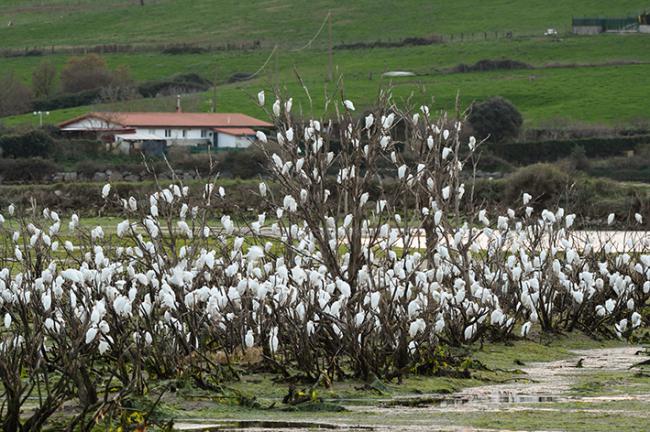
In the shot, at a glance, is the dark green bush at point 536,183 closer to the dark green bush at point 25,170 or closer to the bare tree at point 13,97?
the dark green bush at point 25,170

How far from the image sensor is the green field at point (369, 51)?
84.6 metres

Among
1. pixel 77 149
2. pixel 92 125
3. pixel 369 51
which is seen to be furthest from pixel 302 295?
pixel 369 51

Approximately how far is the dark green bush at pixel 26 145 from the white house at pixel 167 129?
7.82m

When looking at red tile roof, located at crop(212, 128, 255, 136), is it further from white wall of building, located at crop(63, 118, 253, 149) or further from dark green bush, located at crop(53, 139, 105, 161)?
dark green bush, located at crop(53, 139, 105, 161)

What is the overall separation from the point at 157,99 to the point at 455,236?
254 ft

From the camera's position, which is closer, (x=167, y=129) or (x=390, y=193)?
(x=390, y=193)

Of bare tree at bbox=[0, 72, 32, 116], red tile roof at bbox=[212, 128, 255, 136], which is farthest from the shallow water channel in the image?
bare tree at bbox=[0, 72, 32, 116]

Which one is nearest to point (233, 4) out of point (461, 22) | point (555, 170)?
point (461, 22)

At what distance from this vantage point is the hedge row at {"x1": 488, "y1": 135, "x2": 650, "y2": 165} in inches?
2437

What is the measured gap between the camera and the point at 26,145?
202 feet

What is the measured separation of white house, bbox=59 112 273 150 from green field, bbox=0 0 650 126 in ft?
12.0

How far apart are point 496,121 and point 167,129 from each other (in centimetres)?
1774

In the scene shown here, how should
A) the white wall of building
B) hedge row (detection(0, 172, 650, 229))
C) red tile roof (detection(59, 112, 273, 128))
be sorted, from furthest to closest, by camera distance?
red tile roof (detection(59, 112, 273, 128)) < the white wall of building < hedge row (detection(0, 172, 650, 229))

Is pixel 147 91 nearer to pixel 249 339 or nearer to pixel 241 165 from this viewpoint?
pixel 241 165
